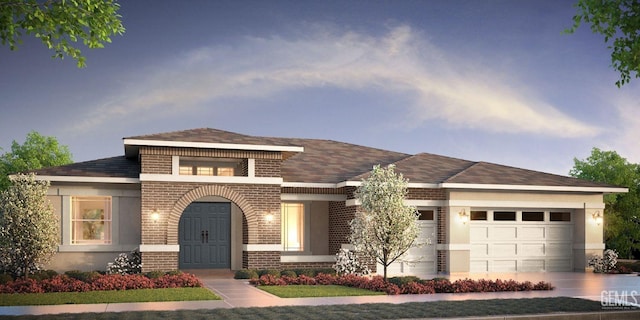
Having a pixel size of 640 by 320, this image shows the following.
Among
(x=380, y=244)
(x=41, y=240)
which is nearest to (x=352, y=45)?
(x=380, y=244)

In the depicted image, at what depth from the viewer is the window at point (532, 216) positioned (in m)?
27.1

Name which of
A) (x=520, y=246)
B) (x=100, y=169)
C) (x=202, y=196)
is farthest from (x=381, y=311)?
(x=520, y=246)

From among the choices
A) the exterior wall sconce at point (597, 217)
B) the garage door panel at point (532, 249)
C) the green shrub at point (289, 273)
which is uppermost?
the exterior wall sconce at point (597, 217)

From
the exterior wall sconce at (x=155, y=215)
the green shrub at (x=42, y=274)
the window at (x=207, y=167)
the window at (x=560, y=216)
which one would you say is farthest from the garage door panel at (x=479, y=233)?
the green shrub at (x=42, y=274)

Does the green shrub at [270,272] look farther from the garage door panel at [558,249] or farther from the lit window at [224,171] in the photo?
the garage door panel at [558,249]

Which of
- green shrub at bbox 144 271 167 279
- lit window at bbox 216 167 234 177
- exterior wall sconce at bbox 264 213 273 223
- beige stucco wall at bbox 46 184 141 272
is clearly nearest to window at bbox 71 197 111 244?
beige stucco wall at bbox 46 184 141 272

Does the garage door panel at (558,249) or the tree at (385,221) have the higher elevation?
the tree at (385,221)

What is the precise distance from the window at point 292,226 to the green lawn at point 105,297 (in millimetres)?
8406

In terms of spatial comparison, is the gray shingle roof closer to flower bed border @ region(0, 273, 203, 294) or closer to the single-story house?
the single-story house

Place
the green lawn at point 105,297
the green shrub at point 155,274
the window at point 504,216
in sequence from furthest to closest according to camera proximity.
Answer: the window at point 504,216
the green shrub at point 155,274
the green lawn at point 105,297

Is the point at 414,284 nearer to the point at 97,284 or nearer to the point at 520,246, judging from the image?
the point at 97,284

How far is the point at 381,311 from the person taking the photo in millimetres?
13938

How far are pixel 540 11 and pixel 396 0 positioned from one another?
20.9 ft

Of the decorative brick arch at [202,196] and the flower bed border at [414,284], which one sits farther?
the decorative brick arch at [202,196]
